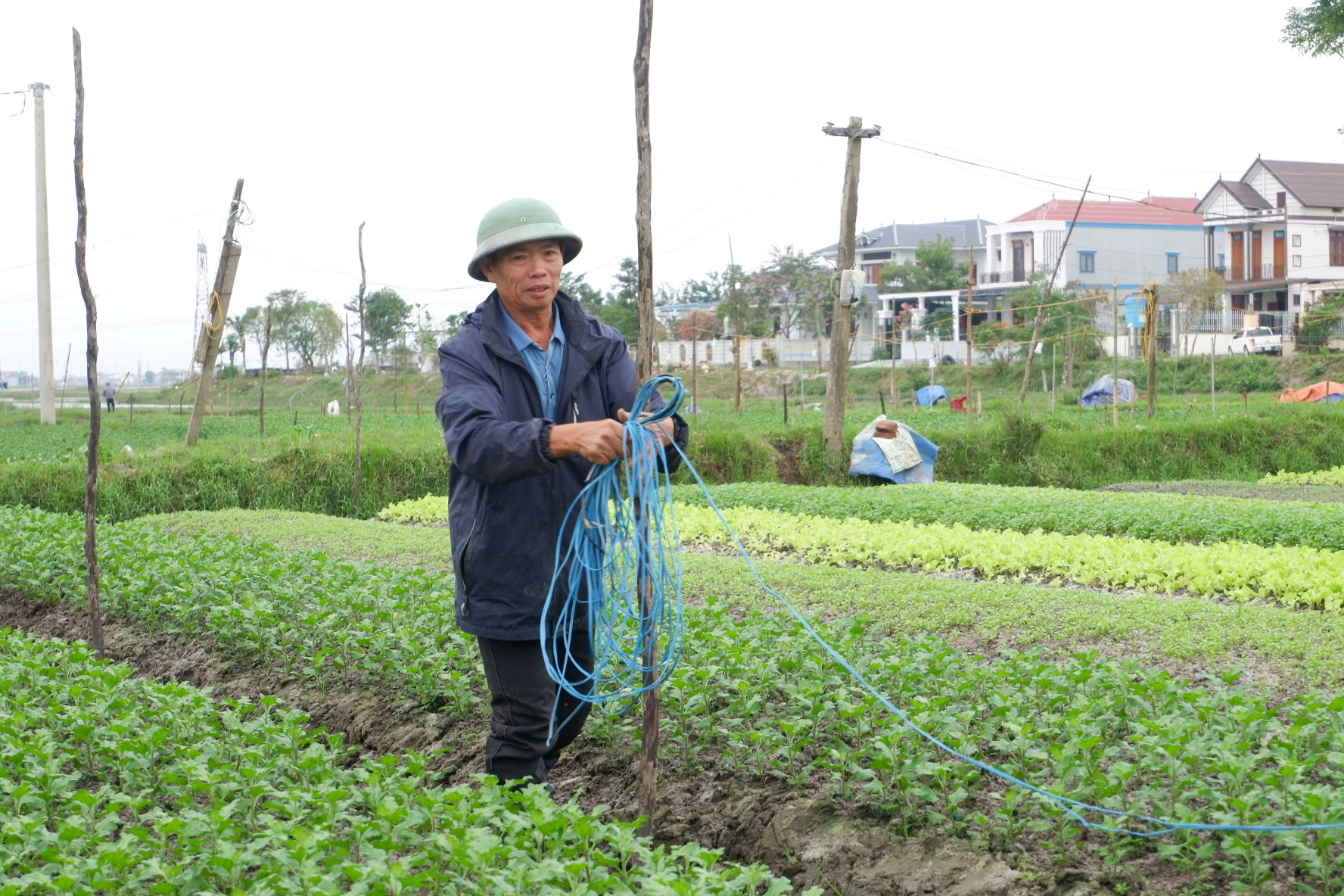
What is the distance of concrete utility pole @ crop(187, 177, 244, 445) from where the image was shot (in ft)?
47.9

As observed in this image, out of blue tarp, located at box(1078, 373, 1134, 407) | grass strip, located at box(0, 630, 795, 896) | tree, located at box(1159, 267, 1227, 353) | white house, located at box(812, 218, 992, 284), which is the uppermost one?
white house, located at box(812, 218, 992, 284)

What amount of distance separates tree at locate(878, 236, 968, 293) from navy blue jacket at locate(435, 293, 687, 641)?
47638 millimetres

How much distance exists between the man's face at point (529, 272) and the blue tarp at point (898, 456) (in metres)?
12.4

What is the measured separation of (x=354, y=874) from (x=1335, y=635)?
177 inches

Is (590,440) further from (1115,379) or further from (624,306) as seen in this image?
(624,306)

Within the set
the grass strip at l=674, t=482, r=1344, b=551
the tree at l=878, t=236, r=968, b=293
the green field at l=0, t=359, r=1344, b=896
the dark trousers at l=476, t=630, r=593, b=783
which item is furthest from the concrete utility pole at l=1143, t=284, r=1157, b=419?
the tree at l=878, t=236, r=968, b=293

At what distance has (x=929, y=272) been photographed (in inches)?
1967

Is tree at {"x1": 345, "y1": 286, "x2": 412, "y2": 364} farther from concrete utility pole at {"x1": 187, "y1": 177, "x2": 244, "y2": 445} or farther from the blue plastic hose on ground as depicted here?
the blue plastic hose on ground

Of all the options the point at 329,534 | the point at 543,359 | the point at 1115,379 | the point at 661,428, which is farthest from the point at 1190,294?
the point at 661,428

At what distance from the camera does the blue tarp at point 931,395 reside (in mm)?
28569

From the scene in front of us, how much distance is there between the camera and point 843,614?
241 inches

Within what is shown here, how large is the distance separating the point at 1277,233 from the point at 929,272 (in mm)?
13243

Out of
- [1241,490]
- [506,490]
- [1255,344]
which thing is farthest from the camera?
[1255,344]

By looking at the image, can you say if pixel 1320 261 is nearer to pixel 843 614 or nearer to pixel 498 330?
pixel 843 614
